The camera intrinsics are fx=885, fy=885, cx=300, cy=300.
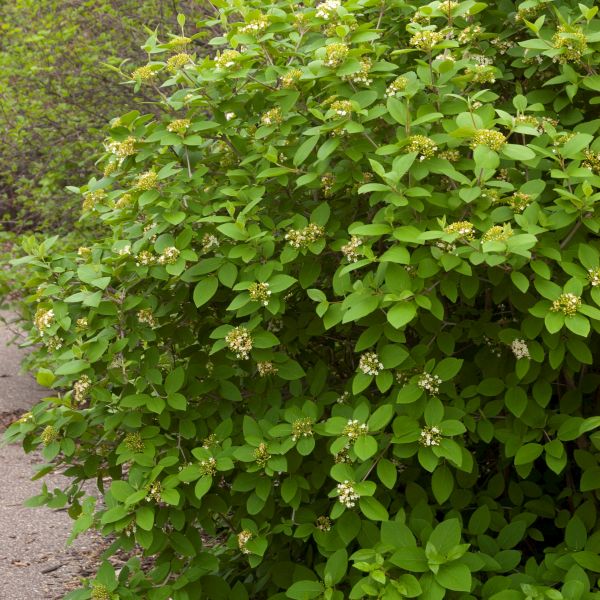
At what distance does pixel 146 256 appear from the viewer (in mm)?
2717

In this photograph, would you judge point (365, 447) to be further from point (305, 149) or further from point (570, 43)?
point (570, 43)

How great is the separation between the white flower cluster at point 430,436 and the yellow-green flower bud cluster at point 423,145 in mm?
740

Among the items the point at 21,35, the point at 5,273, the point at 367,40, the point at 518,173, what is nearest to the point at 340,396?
the point at 518,173

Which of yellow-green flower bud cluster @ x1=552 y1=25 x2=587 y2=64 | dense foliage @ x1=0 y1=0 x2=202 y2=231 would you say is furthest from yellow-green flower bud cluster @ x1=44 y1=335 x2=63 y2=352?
dense foliage @ x1=0 y1=0 x2=202 y2=231

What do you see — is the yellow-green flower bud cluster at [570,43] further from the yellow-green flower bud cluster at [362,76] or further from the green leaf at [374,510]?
the green leaf at [374,510]

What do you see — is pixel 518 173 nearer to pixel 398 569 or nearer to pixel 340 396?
pixel 340 396

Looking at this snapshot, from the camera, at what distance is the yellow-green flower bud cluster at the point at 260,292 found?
101 inches

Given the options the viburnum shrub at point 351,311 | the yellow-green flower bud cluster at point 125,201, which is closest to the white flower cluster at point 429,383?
the viburnum shrub at point 351,311

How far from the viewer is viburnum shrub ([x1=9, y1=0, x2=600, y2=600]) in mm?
2375

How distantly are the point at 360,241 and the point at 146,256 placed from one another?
2.22 feet

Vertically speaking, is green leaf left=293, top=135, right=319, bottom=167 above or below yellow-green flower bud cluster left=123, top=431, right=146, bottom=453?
above

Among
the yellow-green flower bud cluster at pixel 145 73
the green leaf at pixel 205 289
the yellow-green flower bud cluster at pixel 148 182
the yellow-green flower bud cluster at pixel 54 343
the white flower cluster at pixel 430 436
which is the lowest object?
the white flower cluster at pixel 430 436

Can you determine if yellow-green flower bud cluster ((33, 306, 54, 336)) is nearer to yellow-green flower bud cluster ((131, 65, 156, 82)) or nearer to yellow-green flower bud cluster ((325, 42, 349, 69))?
yellow-green flower bud cluster ((131, 65, 156, 82))

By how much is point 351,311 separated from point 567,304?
0.55m
